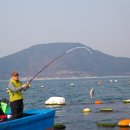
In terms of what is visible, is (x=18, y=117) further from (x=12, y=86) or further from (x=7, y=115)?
(x=12, y=86)

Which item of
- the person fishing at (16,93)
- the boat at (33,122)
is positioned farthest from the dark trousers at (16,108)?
the boat at (33,122)

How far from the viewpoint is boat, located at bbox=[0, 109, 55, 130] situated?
1530cm

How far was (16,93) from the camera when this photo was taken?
644 inches

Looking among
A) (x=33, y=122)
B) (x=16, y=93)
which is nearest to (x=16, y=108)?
(x=16, y=93)

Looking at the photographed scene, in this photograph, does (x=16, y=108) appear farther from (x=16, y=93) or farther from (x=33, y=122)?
(x=33, y=122)

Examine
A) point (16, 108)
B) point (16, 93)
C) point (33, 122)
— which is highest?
point (16, 93)

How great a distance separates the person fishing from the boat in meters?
0.39

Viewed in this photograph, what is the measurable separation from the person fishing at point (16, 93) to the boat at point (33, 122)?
387 mm

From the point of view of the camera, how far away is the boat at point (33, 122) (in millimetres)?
15305

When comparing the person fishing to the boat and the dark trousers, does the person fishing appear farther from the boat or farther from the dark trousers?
the boat

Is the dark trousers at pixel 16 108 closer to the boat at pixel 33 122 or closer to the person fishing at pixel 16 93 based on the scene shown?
the person fishing at pixel 16 93

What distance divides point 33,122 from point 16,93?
139 centimetres

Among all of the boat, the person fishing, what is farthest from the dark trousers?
the boat

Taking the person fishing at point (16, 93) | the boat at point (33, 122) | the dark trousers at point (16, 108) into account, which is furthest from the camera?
the dark trousers at point (16, 108)
